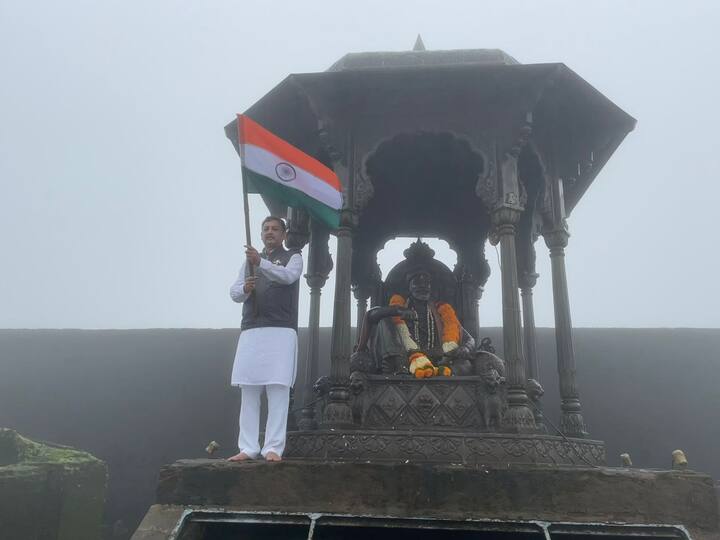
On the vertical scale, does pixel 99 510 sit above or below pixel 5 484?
below

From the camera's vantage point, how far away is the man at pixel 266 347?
4.76 m

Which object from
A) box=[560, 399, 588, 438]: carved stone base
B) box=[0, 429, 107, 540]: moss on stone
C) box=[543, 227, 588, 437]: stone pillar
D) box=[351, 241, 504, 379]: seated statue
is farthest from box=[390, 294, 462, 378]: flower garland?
box=[0, 429, 107, 540]: moss on stone

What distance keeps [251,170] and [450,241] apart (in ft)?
16.5

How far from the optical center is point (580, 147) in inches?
285

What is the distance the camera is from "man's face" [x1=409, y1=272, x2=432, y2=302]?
7.75m

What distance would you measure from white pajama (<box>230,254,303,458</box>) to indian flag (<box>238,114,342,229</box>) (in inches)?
36.8

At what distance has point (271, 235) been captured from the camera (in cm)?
532

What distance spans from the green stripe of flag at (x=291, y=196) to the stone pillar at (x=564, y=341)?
284 cm

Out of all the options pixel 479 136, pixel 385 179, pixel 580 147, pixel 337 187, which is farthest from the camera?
pixel 385 179

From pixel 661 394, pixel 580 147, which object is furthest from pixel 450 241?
pixel 661 394

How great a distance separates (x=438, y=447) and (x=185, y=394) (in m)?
6.63

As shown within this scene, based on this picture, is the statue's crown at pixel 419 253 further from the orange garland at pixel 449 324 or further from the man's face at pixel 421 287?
the orange garland at pixel 449 324

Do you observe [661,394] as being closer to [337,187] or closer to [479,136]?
[479,136]

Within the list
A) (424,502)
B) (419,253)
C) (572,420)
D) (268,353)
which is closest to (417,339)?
(419,253)
